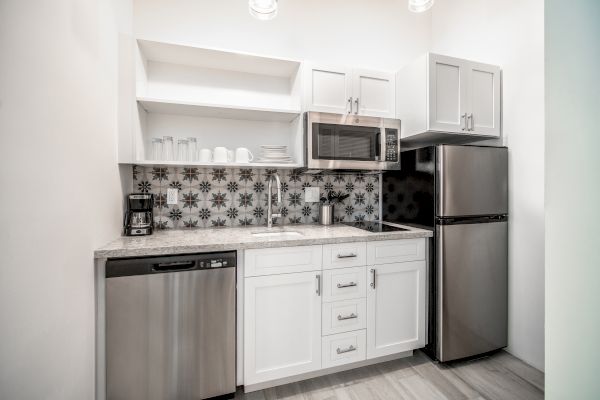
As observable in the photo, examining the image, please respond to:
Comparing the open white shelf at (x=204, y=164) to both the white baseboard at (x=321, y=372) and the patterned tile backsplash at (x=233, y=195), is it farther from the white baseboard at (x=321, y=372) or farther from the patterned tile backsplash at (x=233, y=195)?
the white baseboard at (x=321, y=372)

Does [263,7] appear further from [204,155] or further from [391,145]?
[391,145]

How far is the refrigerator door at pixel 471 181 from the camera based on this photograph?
1.82m

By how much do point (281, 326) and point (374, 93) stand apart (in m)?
1.87

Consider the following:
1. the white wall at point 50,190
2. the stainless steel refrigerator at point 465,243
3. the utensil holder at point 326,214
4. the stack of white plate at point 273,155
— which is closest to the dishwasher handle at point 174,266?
the white wall at point 50,190

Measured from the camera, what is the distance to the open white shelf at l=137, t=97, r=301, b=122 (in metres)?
1.78

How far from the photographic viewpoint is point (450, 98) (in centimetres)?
201

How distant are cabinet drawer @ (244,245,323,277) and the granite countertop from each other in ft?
0.12

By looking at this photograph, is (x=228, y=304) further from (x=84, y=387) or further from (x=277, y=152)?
(x=277, y=152)

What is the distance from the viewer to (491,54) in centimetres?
218

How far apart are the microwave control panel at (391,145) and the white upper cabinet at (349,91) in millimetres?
208

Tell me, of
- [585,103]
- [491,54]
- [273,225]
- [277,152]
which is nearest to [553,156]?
[585,103]

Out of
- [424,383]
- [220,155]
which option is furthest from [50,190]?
[424,383]

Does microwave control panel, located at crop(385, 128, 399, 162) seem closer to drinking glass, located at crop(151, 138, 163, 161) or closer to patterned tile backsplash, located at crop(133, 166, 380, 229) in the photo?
patterned tile backsplash, located at crop(133, 166, 380, 229)

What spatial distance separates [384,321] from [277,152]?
1.43m
